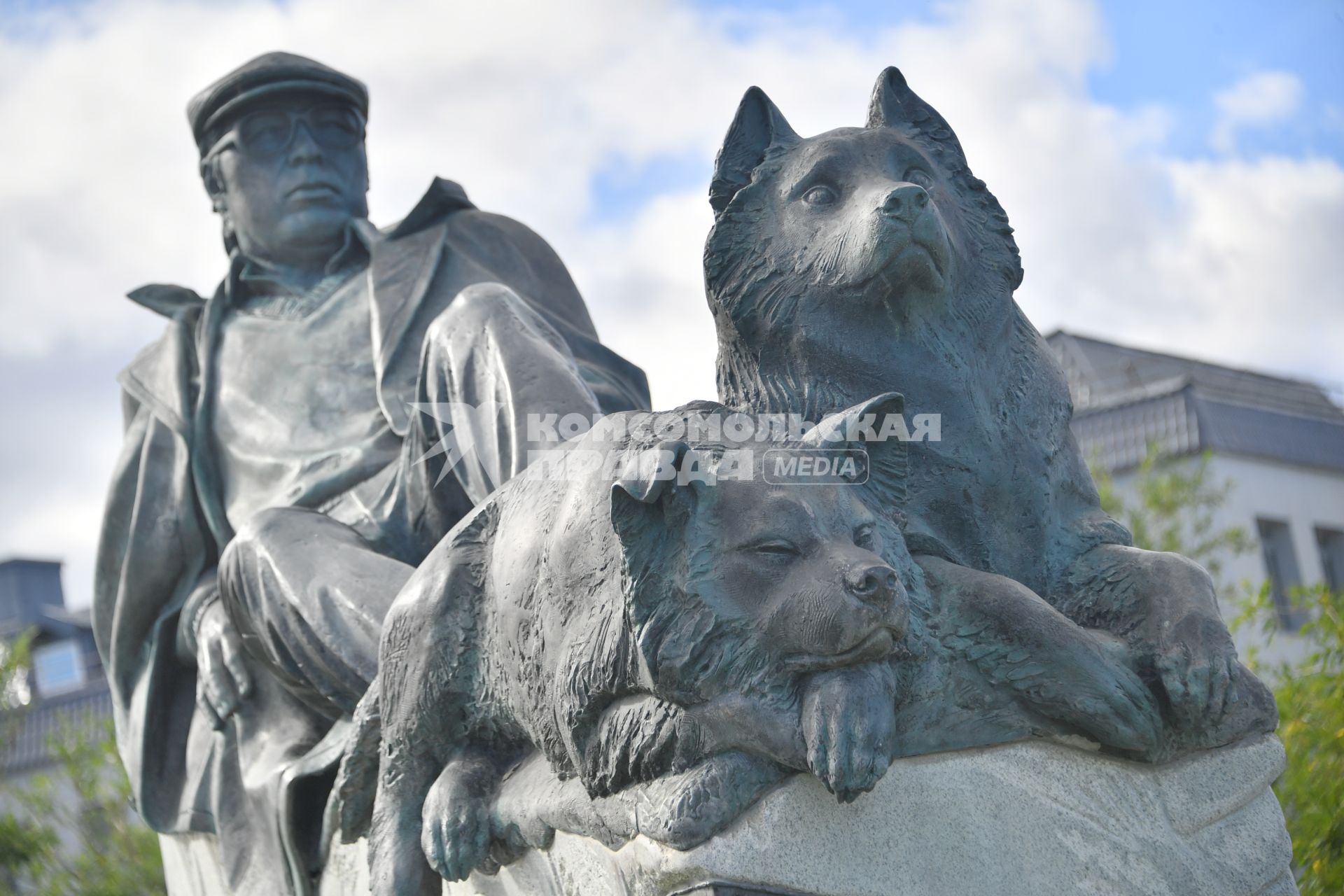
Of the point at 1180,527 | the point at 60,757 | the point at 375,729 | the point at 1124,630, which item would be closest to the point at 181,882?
the point at 375,729

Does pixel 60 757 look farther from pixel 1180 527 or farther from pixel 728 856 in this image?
pixel 728 856

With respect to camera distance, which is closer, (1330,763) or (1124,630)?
(1124,630)

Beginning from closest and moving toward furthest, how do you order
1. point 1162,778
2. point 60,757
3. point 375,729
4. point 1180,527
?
point 1162,778 < point 375,729 < point 60,757 < point 1180,527

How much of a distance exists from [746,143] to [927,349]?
0.45 metres

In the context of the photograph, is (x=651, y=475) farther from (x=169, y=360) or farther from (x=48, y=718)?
(x=48, y=718)

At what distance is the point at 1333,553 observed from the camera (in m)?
21.7

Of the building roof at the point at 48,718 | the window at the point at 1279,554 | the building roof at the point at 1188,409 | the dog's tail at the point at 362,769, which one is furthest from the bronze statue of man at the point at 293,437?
the window at the point at 1279,554

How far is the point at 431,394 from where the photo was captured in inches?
172

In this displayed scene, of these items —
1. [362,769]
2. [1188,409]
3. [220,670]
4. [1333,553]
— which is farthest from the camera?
[1333,553]

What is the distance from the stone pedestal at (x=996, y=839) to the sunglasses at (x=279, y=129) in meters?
3.11

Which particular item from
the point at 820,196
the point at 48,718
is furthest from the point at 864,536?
the point at 48,718

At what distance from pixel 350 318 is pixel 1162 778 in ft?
10.2

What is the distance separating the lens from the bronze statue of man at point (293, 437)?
4.25 m

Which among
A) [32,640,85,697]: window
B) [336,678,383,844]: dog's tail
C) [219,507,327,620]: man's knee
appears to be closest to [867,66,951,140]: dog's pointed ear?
[336,678,383,844]: dog's tail
